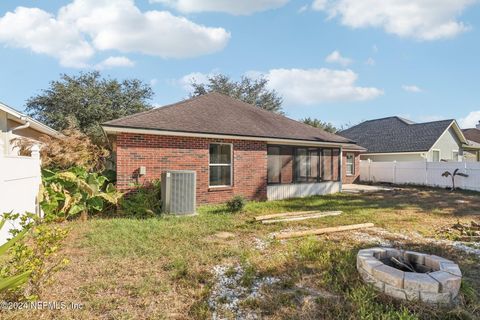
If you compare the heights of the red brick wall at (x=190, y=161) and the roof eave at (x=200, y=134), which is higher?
the roof eave at (x=200, y=134)

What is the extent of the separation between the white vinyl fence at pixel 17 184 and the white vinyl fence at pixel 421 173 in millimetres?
19291

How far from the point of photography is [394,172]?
1864 cm

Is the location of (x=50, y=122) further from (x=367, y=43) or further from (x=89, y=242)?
(x=367, y=43)

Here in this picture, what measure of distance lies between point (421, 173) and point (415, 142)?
4.09 metres

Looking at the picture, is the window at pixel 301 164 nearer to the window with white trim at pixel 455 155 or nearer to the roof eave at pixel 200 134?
the roof eave at pixel 200 134

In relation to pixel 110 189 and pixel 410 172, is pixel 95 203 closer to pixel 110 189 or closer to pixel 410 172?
pixel 110 189

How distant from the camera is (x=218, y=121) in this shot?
1084cm

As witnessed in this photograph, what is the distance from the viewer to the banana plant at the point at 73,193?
733 cm

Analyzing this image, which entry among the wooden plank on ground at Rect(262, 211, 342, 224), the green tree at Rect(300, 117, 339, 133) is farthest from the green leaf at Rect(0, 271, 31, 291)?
the green tree at Rect(300, 117, 339, 133)

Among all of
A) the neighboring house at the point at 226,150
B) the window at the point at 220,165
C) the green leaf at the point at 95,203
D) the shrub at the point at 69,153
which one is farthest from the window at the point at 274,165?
the green leaf at the point at 95,203

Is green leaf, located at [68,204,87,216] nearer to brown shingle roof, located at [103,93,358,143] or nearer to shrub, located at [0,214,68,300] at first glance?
brown shingle roof, located at [103,93,358,143]

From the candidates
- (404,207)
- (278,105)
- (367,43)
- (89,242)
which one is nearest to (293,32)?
(367,43)

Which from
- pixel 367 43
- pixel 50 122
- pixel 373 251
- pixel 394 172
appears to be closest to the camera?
pixel 373 251

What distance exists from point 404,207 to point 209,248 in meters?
8.18
